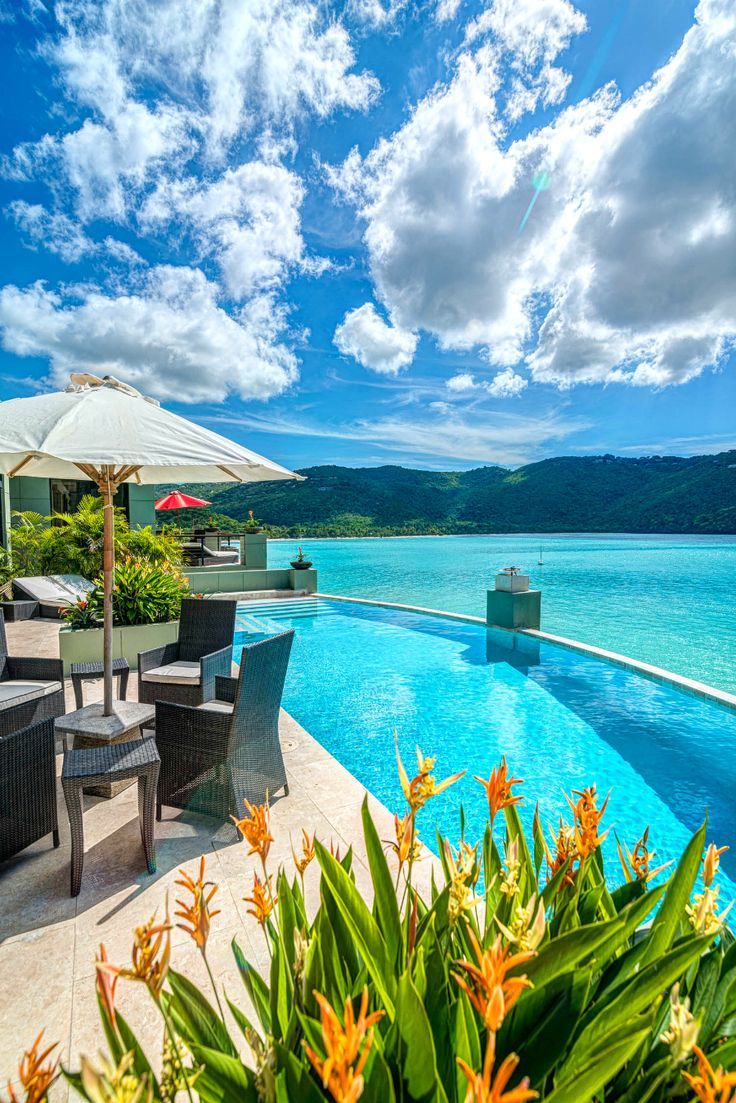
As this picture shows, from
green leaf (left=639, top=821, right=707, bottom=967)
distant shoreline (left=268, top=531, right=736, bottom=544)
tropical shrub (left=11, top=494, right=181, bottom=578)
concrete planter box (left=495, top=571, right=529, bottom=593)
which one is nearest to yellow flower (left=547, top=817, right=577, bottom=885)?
green leaf (left=639, top=821, right=707, bottom=967)

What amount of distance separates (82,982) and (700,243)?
68.1 ft

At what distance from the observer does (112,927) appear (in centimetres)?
218

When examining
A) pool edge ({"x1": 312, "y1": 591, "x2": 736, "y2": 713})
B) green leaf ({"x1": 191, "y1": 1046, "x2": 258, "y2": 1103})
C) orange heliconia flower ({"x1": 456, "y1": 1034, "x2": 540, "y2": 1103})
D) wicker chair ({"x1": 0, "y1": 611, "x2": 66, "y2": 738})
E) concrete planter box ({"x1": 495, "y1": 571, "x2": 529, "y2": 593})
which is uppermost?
orange heliconia flower ({"x1": 456, "y1": 1034, "x2": 540, "y2": 1103})

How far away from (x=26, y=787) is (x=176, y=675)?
2.08 metres

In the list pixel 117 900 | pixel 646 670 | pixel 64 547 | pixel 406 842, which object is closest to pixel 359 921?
pixel 406 842

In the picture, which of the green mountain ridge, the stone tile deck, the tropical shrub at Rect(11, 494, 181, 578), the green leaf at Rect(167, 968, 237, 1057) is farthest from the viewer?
the green mountain ridge

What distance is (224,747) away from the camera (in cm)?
289

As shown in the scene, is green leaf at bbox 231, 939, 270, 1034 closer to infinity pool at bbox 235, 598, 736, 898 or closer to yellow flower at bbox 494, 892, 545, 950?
yellow flower at bbox 494, 892, 545, 950

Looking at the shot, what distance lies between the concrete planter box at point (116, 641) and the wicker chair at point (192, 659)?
1.11 metres

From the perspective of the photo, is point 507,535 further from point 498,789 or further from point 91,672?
point 498,789

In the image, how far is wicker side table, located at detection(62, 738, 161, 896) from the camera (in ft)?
7.81

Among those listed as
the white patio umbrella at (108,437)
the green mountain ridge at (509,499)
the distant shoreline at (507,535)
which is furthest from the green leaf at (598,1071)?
the distant shoreline at (507,535)

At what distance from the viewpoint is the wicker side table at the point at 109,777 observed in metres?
2.38

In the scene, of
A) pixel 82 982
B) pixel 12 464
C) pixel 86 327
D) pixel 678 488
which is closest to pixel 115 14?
pixel 12 464
